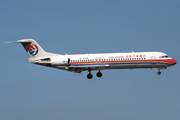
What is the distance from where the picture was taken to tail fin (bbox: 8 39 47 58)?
60594mm

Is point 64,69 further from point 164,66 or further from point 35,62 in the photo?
point 164,66

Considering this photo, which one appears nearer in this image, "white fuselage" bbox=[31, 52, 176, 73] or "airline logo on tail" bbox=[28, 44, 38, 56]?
"white fuselage" bbox=[31, 52, 176, 73]

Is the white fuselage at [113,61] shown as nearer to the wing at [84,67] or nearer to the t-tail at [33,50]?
the wing at [84,67]

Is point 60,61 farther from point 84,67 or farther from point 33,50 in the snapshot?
point 33,50

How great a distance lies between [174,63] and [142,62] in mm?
5026

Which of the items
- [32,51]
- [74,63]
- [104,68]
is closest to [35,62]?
[32,51]

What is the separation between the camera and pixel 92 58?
185 feet

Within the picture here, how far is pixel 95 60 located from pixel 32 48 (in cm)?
1191

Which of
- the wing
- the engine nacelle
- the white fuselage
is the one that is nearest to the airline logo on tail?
the white fuselage

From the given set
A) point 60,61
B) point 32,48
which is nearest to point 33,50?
point 32,48

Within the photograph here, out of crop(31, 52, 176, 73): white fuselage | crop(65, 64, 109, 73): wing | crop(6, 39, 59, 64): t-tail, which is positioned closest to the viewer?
crop(31, 52, 176, 73): white fuselage

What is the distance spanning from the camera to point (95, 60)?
56.1m

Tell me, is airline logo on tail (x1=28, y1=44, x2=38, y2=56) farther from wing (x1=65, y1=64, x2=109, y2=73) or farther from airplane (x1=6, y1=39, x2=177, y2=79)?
wing (x1=65, y1=64, x2=109, y2=73)

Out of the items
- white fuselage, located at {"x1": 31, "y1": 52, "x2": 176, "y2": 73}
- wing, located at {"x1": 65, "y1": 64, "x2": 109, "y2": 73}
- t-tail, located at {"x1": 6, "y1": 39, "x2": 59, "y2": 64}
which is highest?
t-tail, located at {"x1": 6, "y1": 39, "x2": 59, "y2": 64}
